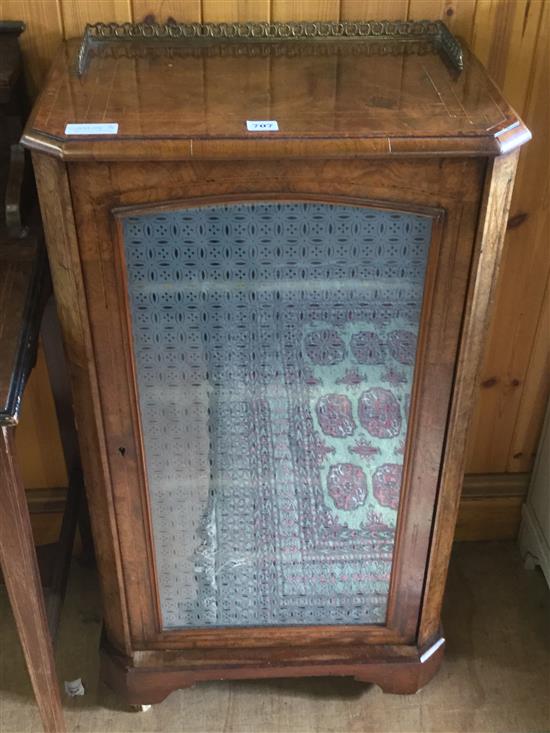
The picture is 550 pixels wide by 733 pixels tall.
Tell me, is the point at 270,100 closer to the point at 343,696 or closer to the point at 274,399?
the point at 274,399

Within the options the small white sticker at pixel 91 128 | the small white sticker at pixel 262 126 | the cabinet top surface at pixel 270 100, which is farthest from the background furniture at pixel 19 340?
the small white sticker at pixel 262 126

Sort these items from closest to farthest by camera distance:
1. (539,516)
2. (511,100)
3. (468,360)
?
1. (468,360)
2. (511,100)
3. (539,516)

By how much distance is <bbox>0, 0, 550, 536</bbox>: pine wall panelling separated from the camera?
1.43 metres

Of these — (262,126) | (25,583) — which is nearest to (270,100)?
(262,126)

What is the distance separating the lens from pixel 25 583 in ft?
4.40

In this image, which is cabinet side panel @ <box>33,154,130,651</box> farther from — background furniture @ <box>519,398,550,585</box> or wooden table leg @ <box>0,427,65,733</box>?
background furniture @ <box>519,398,550,585</box>

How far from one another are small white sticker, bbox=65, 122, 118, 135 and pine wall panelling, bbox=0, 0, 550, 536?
0.32 meters

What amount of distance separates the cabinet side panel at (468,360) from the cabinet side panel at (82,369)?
0.55 meters

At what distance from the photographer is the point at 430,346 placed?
1.29 m

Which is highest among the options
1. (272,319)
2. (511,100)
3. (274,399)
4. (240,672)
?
(511,100)

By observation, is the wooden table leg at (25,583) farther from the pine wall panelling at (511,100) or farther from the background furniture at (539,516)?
the background furniture at (539,516)

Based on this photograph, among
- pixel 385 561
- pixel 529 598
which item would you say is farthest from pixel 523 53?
pixel 529 598

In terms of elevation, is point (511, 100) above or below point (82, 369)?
above

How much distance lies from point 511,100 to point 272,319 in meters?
0.65
